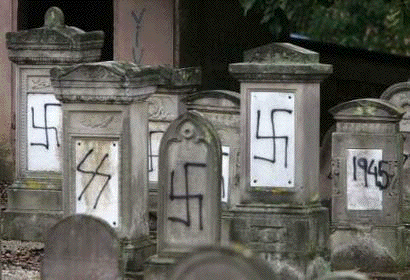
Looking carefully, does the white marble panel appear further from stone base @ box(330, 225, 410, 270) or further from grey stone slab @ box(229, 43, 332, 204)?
grey stone slab @ box(229, 43, 332, 204)

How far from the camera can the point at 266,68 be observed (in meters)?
14.6

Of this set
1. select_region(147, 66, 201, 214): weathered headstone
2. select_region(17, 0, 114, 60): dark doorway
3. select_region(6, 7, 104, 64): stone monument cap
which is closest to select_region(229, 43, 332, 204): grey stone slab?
select_region(147, 66, 201, 214): weathered headstone

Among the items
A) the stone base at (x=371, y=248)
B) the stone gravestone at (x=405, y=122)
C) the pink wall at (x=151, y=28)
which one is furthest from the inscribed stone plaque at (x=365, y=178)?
the pink wall at (x=151, y=28)

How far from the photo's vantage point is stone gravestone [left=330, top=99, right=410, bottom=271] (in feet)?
52.2

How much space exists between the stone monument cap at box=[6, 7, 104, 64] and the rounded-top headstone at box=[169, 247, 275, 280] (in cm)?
721

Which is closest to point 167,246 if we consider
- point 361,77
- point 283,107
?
point 283,107

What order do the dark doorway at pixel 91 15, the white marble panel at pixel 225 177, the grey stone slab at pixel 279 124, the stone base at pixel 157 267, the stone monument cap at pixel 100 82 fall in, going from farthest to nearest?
the dark doorway at pixel 91 15 < the white marble panel at pixel 225 177 < the grey stone slab at pixel 279 124 < the stone monument cap at pixel 100 82 < the stone base at pixel 157 267

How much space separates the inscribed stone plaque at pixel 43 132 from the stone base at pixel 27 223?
0.46m

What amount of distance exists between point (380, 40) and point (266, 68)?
62.3 feet

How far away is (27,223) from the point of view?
54.9 feet

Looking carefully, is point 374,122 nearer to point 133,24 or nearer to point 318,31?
point 133,24

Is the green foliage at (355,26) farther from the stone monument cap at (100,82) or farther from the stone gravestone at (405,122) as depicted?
the stone monument cap at (100,82)

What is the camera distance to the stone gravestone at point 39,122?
1678 centimetres

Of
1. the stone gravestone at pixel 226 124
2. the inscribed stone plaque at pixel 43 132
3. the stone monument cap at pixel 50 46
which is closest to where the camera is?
the stone gravestone at pixel 226 124
